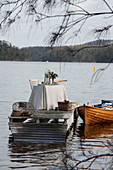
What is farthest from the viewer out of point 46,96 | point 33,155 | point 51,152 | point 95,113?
point 95,113

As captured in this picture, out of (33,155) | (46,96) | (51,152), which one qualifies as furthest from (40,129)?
(46,96)

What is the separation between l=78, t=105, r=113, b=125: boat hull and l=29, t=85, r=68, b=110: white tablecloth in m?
2.43

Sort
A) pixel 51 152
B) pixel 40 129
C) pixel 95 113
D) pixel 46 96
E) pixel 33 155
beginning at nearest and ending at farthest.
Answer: pixel 33 155 → pixel 51 152 → pixel 40 129 → pixel 46 96 → pixel 95 113

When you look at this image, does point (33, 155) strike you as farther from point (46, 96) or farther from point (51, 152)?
point (46, 96)

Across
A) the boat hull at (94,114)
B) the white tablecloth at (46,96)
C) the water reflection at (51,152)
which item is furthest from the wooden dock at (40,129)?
the boat hull at (94,114)

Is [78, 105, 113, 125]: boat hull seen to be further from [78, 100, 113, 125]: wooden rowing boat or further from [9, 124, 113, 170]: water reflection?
[9, 124, 113, 170]: water reflection

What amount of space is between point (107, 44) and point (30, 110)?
26.8ft

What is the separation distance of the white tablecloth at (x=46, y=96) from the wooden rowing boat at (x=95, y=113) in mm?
2422

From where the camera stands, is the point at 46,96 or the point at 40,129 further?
the point at 46,96

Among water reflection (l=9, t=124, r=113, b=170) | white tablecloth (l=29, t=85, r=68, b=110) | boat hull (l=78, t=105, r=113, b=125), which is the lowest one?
water reflection (l=9, t=124, r=113, b=170)

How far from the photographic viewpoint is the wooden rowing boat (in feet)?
45.6

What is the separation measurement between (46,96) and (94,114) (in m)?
3.42

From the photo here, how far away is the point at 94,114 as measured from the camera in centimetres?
1421

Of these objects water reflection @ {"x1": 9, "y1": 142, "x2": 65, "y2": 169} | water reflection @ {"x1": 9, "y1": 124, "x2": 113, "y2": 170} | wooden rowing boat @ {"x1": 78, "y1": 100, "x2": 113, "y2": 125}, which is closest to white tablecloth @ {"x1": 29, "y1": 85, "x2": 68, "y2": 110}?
water reflection @ {"x1": 9, "y1": 124, "x2": 113, "y2": 170}
